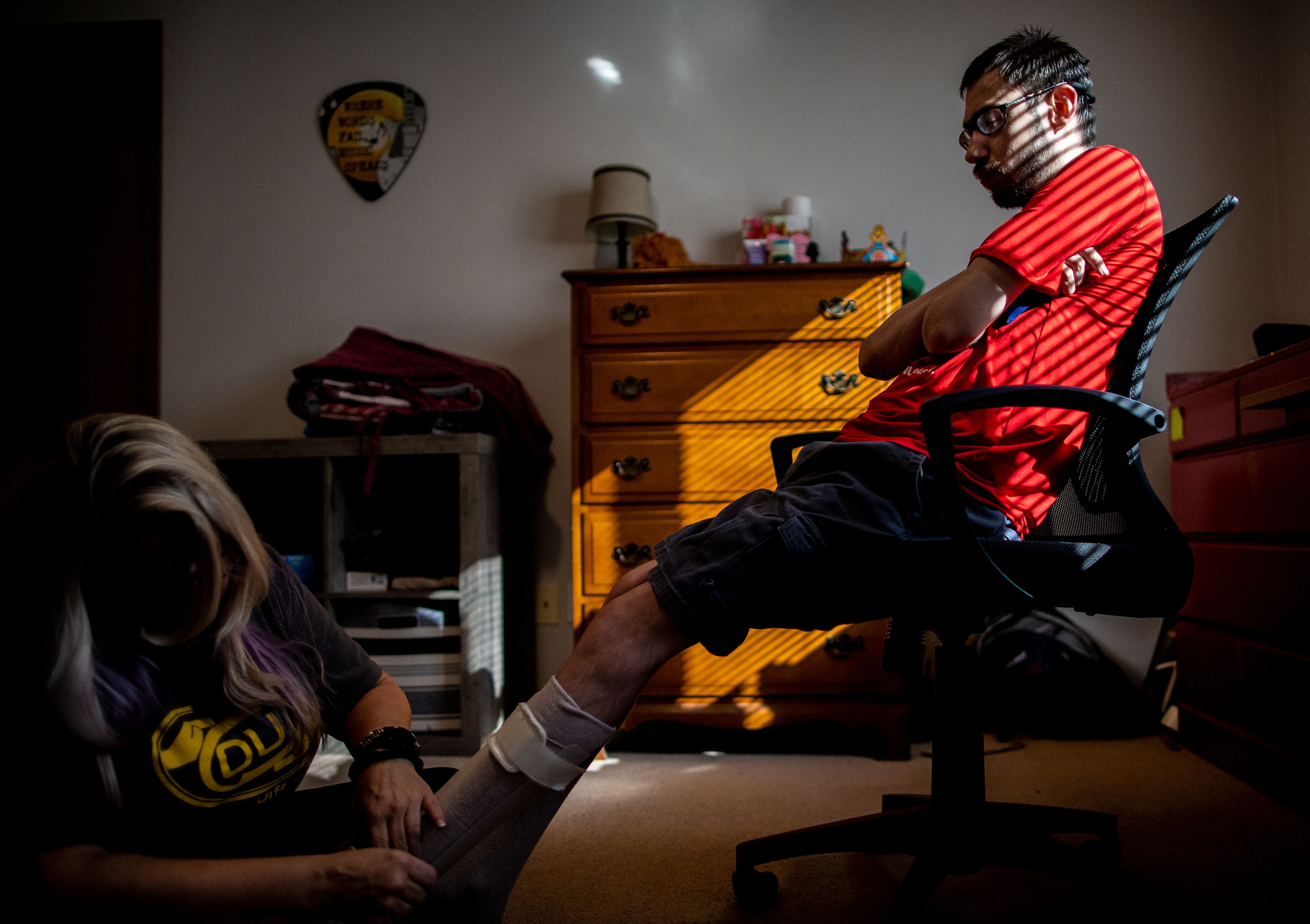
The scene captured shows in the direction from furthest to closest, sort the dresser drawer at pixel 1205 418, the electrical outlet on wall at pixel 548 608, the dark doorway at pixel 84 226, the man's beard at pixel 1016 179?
1. the dark doorway at pixel 84 226
2. the electrical outlet on wall at pixel 548 608
3. the dresser drawer at pixel 1205 418
4. the man's beard at pixel 1016 179

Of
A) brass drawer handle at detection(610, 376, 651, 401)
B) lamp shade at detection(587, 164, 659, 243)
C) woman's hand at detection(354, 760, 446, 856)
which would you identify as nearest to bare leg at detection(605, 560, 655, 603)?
woman's hand at detection(354, 760, 446, 856)

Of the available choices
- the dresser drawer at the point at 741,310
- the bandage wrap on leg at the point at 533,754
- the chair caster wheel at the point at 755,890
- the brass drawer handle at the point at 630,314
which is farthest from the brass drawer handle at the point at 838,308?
the bandage wrap on leg at the point at 533,754

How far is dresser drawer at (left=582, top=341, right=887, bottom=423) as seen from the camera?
6.57 feet

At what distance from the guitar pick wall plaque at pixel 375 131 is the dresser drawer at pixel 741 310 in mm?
1063

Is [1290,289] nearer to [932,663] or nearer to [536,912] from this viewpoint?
[932,663]

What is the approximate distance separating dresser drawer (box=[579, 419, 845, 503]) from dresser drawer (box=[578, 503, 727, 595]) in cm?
3

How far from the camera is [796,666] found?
1.94 metres

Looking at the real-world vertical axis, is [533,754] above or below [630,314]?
below

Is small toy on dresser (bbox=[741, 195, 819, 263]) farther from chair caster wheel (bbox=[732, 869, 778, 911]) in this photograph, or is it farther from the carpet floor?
chair caster wheel (bbox=[732, 869, 778, 911])

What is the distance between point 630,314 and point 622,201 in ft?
1.70

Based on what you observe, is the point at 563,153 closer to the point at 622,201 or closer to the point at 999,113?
the point at 622,201

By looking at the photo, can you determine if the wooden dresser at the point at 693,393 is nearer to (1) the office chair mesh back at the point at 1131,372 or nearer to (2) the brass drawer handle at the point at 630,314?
(2) the brass drawer handle at the point at 630,314

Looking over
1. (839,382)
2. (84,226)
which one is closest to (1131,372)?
(839,382)

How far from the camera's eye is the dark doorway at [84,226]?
273 centimetres
